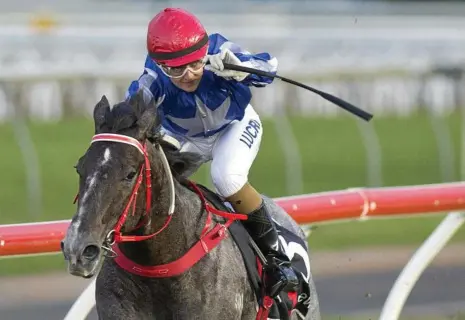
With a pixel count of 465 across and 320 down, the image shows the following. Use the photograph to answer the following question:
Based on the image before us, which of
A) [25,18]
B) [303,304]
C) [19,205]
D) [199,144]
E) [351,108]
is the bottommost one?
[25,18]

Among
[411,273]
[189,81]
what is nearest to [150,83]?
[189,81]

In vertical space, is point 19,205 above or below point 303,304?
below

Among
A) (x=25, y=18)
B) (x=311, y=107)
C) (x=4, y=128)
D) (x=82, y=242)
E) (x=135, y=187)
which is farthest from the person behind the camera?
(x=25, y=18)

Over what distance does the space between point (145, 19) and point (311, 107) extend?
5492mm

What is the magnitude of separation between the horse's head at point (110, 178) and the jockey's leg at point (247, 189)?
49 cm

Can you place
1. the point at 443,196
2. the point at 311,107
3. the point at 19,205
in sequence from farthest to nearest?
1. the point at 311,107
2. the point at 19,205
3. the point at 443,196

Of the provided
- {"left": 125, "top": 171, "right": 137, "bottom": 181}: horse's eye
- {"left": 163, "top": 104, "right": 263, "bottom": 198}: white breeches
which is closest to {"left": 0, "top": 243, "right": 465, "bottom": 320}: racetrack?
{"left": 163, "top": 104, "right": 263, "bottom": 198}: white breeches

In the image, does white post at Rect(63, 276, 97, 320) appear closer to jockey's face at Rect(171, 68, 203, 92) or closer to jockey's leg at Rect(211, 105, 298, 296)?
jockey's leg at Rect(211, 105, 298, 296)

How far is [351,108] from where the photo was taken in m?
4.29

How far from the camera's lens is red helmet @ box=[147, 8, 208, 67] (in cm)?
416

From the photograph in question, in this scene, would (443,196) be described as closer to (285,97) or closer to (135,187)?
(135,187)

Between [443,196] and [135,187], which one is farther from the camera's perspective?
[443,196]

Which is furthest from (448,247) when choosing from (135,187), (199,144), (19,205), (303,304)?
(19,205)

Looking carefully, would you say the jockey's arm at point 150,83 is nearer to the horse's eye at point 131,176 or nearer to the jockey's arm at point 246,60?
the jockey's arm at point 246,60
